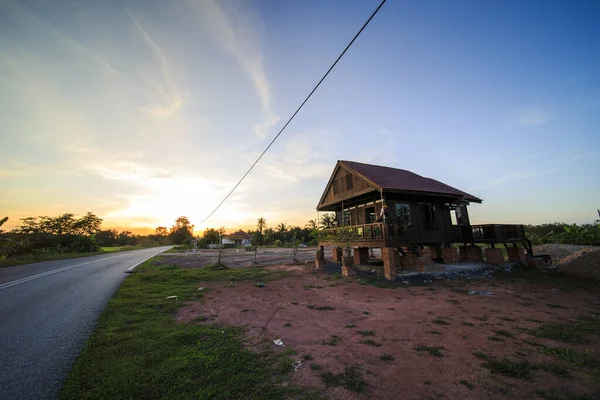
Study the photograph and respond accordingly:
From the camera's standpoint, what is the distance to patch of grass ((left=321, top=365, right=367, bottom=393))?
340 centimetres

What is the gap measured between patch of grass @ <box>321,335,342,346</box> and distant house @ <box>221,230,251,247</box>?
79.0m

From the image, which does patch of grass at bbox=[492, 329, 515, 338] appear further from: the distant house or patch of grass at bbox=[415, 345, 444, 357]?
the distant house

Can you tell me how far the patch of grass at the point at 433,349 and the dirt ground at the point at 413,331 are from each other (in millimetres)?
19

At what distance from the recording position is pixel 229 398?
306 centimetres

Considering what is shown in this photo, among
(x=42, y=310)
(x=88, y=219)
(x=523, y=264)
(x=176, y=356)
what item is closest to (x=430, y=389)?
(x=176, y=356)

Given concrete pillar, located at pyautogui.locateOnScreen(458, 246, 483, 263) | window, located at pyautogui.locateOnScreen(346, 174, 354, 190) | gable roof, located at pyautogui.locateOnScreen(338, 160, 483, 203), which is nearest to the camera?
gable roof, located at pyautogui.locateOnScreen(338, 160, 483, 203)

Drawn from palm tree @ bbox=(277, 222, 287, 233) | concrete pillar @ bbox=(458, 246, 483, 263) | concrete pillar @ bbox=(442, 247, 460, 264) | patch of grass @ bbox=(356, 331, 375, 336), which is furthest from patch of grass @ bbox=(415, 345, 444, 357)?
palm tree @ bbox=(277, 222, 287, 233)

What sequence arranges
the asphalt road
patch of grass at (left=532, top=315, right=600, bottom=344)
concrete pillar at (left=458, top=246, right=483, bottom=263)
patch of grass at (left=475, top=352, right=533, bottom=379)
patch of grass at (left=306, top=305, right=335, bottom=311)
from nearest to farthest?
the asphalt road, patch of grass at (left=475, top=352, right=533, bottom=379), patch of grass at (left=532, top=315, right=600, bottom=344), patch of grass at (left=306, top=305, right=335, bottom=311), concrete pillar at (left=458, top=246, right=483, bottom=263)

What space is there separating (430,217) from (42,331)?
Answer: 19.1 meters

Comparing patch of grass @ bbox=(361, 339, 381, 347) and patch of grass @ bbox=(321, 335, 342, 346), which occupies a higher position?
patch of grass @ bbox=(321, 335, 342, 346)

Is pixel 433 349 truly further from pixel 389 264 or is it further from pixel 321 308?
pixel 389 264

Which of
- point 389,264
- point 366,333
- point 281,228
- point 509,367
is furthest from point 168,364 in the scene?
point 281,228

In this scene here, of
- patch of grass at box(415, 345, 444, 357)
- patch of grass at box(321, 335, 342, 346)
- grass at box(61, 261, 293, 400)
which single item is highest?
grass at box(61, 261, 293, 400)

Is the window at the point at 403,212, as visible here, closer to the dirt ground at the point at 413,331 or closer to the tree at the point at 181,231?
the dirt ground at the point at 413,331
